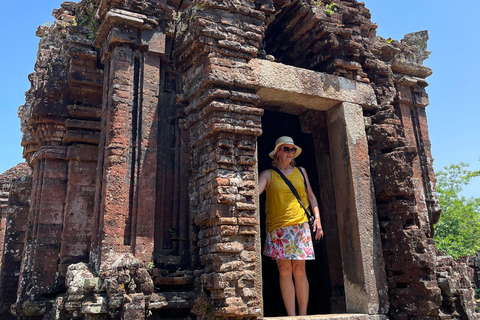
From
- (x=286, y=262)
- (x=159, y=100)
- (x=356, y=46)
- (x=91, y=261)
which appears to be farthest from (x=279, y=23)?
(x=91, y=261)

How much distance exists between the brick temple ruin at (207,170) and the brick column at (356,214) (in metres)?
0.02

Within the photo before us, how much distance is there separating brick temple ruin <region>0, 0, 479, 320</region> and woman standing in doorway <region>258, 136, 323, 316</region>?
0.57m

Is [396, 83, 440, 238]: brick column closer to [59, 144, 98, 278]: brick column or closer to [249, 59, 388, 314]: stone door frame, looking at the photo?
[249, 59, 388, 314]: stone door frame

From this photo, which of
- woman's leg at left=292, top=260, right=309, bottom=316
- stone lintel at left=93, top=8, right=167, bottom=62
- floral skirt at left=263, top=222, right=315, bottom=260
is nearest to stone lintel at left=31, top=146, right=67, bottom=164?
stone lintel at left=93, top=8, right=167, bottom=62

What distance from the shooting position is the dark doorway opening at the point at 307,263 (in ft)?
23.0

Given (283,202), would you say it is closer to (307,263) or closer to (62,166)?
(307,263)

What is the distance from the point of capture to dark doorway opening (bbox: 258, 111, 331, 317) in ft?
23.0

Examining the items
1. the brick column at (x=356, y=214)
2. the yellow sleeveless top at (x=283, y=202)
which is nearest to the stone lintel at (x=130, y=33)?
the yellow sleeveless top at (x=283, y=202)

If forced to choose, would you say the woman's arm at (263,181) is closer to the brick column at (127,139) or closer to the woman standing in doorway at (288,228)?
the woman standing in doorway at (288,228)

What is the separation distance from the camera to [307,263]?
748 cm

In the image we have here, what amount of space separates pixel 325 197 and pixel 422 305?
6.70 feet

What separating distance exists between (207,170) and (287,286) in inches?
71.7

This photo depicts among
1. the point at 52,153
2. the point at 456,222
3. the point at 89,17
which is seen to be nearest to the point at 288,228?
the point at 52,153

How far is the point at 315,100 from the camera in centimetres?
627
